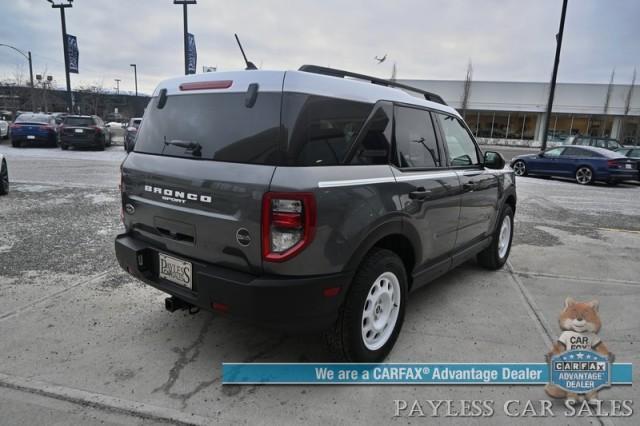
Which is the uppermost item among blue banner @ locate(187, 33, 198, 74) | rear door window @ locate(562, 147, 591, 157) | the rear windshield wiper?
blue banner @ locate(187, 33, 198, 74)

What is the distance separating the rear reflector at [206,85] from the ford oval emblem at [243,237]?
3.13 ft

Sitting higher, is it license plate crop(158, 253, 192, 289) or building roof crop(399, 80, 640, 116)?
building roof crop(399, 80, 640, 116)

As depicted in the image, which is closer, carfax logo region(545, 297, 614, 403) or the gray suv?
the gray suv

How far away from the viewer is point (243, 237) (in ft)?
8.19

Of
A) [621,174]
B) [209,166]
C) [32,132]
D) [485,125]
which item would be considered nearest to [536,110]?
[485,125]

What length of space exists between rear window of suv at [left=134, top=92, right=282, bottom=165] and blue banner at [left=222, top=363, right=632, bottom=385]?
1.41 meters

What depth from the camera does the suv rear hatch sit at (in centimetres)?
250

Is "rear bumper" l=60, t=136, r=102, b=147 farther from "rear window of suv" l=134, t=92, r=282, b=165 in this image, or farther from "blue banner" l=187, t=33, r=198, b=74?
"rear window of suv" l=134, t=92, r=282, b=165

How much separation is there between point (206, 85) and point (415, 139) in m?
1.61

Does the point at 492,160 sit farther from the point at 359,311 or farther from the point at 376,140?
the point at 359,311

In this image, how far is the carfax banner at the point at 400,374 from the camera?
2.87 meters

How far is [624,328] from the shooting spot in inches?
150

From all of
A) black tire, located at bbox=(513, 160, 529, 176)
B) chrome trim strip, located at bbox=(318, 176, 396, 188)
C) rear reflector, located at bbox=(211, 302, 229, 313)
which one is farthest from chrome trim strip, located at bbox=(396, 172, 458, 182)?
black tire, located at bbox=(513, 160, 529, 176)

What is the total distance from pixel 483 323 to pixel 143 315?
291cm
